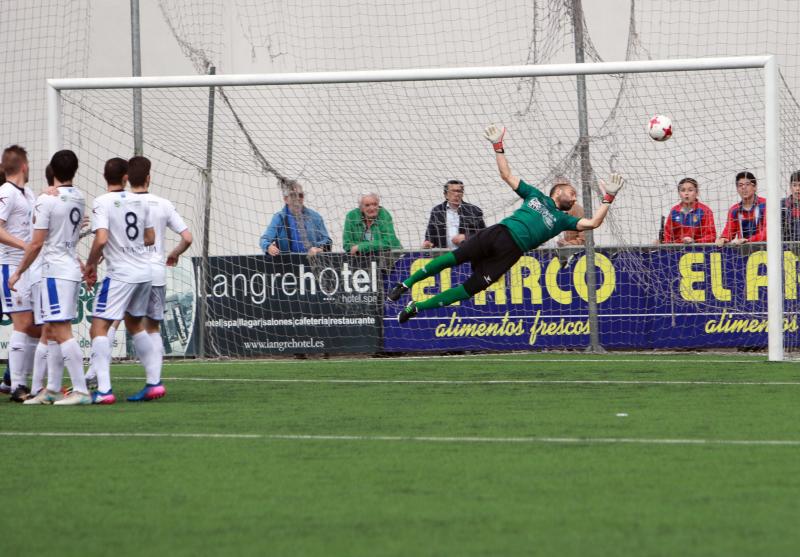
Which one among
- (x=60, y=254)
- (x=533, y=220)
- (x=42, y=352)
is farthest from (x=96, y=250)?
(x=533, y=220)

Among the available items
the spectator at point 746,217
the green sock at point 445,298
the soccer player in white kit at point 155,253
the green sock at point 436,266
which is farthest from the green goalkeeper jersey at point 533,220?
the soccer player in white kit at point 155,253

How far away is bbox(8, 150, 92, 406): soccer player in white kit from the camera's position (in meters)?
9.19

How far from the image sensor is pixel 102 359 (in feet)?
31.0

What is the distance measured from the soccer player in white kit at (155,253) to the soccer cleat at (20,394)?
0.87m

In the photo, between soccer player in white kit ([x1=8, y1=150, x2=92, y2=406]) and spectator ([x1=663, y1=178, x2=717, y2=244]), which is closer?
soccer player in white kit ([x1=8, y1=150, x2=92, y2=406])

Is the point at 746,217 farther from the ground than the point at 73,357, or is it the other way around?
the point at 746,217

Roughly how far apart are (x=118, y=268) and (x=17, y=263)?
1443 millimetres

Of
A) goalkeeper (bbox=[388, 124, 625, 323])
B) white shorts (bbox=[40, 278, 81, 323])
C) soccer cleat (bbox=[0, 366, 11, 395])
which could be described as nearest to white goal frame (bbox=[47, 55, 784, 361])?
goalkeeper (bbox=[388, 124, 625, 323])

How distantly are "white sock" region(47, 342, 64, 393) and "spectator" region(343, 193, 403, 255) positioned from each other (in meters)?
5.46

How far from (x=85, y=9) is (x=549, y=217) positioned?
8895 mm

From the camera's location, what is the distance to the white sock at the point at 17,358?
1022 centimetres

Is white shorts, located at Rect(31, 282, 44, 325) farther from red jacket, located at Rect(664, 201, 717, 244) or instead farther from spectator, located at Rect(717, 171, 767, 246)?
spectator, located at Rect(717, 171, 767, 246)

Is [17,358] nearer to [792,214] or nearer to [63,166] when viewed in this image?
[63,166]

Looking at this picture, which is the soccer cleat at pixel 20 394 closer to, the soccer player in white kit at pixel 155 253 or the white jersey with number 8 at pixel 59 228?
the soccer player in white kit at pixel 155 253
